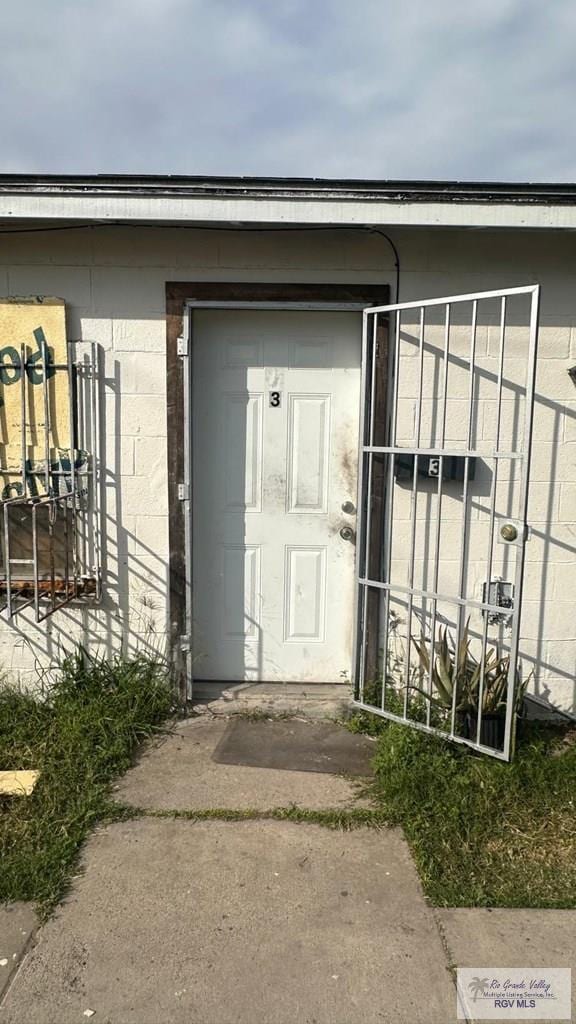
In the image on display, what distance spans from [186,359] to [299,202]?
1.03 metres

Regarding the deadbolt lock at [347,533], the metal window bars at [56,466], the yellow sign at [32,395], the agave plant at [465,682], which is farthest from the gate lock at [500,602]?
the yellow sign at [32,395]

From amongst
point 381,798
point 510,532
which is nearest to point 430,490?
point 510,532

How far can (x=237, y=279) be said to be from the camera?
3.78 metres

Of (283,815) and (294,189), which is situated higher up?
(294,189)

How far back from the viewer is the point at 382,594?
3914 mm

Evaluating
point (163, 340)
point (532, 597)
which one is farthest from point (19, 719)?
point (532, 597)

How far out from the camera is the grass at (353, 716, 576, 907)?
2572 mm

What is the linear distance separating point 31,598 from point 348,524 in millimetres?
1899

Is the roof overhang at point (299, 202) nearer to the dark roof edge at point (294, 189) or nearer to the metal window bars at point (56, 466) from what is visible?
the dark roof edge at point (294, 189)

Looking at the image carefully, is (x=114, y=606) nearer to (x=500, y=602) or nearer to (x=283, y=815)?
(x=283, y=815)

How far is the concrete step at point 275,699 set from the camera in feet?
13.0

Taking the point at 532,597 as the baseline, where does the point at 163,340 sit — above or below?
above

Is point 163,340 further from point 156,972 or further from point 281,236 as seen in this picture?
point 156,972

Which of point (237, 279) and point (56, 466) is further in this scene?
point (56, 466)
